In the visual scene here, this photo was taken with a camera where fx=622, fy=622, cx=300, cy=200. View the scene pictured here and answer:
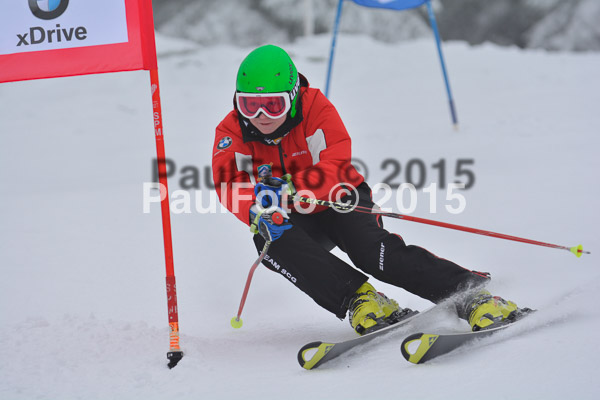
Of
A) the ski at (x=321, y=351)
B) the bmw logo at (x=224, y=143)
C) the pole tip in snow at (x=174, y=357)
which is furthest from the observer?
the bmw logo at (x=224, y=143)

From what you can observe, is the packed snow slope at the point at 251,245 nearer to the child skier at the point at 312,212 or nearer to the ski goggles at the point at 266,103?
the child skier at the point at 312,212

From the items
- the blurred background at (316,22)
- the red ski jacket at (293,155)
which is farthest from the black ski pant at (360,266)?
the blurred background at (316,22)

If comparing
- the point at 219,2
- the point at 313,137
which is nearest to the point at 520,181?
the point at 313,137

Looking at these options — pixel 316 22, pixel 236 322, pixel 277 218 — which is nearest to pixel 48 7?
pixel 277 218

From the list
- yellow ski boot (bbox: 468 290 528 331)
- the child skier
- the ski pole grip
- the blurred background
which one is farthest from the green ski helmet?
the blurred background

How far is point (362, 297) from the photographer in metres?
2.75

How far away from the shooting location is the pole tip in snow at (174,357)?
2.60 m

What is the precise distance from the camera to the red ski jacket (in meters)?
2.83

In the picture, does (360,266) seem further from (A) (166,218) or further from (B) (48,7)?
(B) (48,7)

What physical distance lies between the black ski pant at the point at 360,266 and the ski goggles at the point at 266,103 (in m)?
0.54

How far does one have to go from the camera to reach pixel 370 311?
270cm

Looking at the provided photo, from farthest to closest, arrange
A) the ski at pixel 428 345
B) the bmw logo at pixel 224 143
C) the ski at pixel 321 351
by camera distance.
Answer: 1. the bmw logo at pixel 224 143
2. the ski at pixel 321 351
3. the ski at pixel 428 345

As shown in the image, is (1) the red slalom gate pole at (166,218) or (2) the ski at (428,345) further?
(1) the red slalom gate pole at (166,218)

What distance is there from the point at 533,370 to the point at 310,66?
1035 cm
